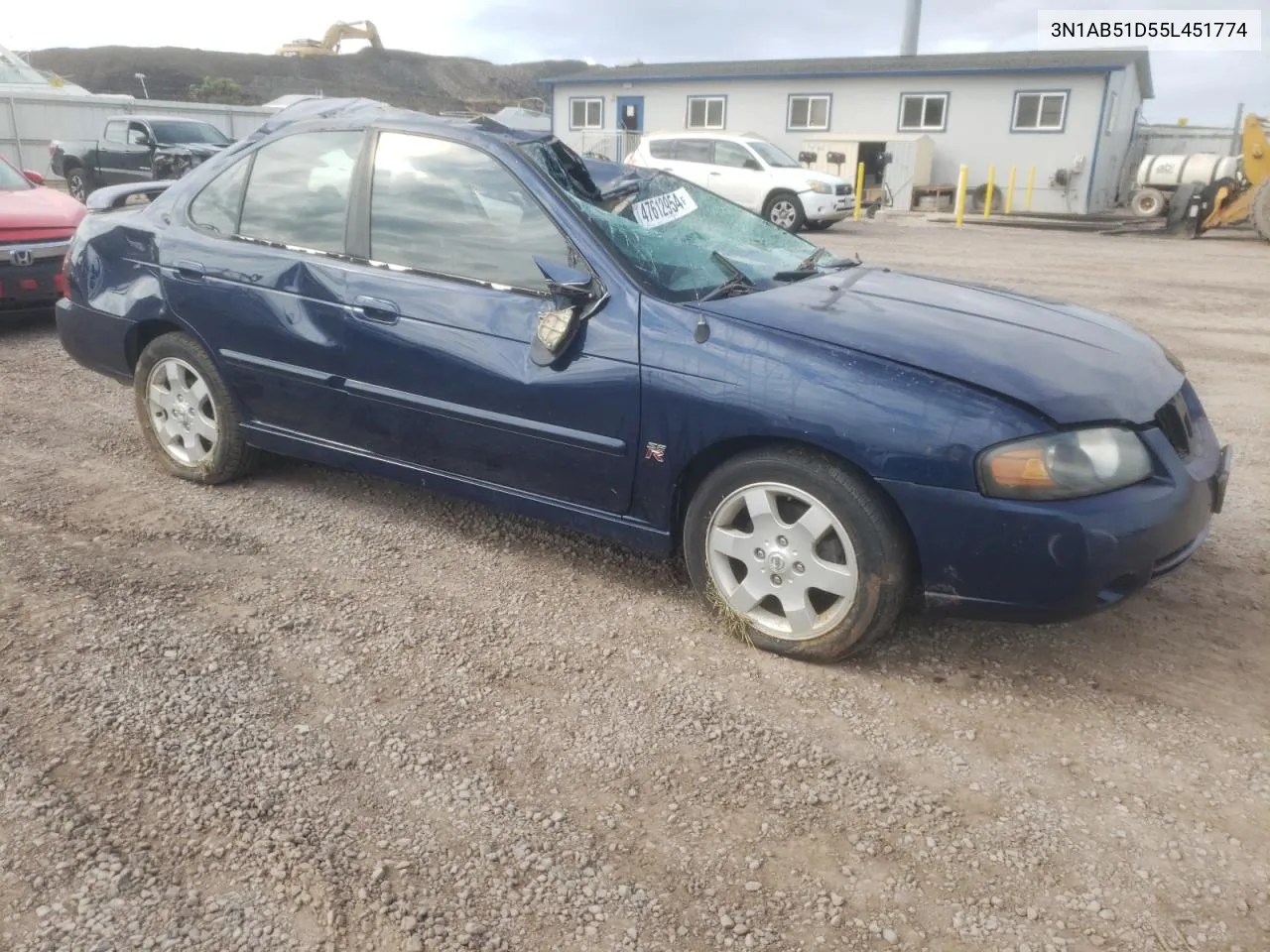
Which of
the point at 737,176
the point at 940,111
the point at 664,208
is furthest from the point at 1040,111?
the point at 664,208

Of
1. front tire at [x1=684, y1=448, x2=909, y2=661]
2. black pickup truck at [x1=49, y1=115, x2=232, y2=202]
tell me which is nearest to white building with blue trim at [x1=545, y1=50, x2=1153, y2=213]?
black pickup truck at [x1=49, y1=115, x2=232, y2=202]

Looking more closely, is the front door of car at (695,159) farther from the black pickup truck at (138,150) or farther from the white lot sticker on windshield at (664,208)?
the white lot sticker on windshield at (664,208)

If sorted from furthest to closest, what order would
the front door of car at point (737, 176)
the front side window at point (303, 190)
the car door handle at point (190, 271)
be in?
the front door of car at point (737, 176)
the car door handle at point (190, 271)
the front side window at point (303, 190)

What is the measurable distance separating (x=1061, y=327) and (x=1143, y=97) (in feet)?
115

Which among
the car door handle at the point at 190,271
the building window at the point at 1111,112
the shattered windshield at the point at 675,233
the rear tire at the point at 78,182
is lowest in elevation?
the rear tire at the point at 78,182

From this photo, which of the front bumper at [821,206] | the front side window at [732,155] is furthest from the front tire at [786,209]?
the front side window at [732,155]

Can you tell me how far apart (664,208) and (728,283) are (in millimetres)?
567

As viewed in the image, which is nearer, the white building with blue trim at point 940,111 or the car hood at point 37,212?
the car hood at point 37,212

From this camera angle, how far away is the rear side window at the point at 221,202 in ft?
13.4

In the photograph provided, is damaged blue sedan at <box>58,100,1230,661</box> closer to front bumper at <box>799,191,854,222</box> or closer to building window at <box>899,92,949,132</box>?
front bumper at <box>799,191,854,222</box>

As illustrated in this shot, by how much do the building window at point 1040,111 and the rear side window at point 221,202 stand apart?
1003 inches

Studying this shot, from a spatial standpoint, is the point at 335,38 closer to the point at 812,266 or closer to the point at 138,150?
the point at 138,150

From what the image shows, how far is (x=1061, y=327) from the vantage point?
3336 mm

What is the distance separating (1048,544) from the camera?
2.68 metres
